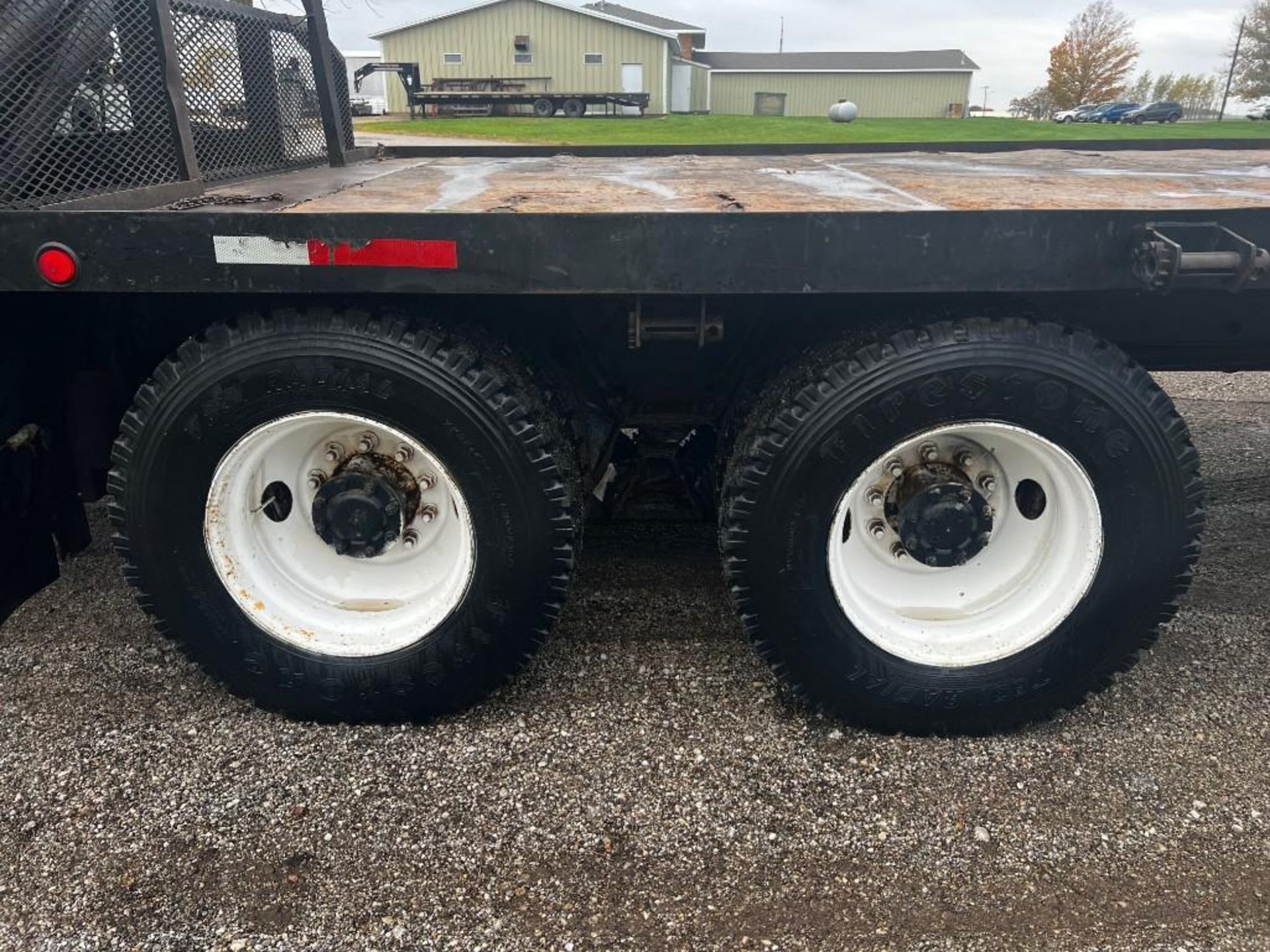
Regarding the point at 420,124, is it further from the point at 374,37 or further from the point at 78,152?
the point at 78,152

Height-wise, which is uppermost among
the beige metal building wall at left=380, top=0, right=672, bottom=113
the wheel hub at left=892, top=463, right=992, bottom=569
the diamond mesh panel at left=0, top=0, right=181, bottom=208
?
the beige metal building wall at left=380, top=0, right=672, bottom=113

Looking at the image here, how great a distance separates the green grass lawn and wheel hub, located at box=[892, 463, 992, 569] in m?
17.8

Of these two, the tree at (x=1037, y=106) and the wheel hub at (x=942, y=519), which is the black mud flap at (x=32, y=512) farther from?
the tree at (x=1037, y=106)

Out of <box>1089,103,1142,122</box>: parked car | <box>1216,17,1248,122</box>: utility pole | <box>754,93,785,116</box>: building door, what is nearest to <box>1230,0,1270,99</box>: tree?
<box>1216,17,1248,122</box>: utility pole

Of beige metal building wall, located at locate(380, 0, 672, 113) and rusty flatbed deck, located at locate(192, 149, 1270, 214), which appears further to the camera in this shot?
beige metal building wall, located at locate(380, 0, 672, 113)

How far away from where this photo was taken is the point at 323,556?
2.90 m

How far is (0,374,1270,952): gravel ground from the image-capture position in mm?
2133

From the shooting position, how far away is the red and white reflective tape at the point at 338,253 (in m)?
2.28

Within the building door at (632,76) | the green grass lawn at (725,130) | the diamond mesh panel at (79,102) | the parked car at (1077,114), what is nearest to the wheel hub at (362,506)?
the diamond mesh panel at (79,102)

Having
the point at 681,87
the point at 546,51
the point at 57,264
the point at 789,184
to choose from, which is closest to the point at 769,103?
the point at 681,87

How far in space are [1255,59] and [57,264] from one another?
67.4 meters

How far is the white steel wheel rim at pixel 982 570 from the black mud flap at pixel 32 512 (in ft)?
7.98

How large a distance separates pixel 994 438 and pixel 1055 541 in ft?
1.22

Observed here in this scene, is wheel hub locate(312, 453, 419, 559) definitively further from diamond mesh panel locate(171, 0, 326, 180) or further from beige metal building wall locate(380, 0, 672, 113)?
beige metal building wall locate(380, 0, 672, 113)
